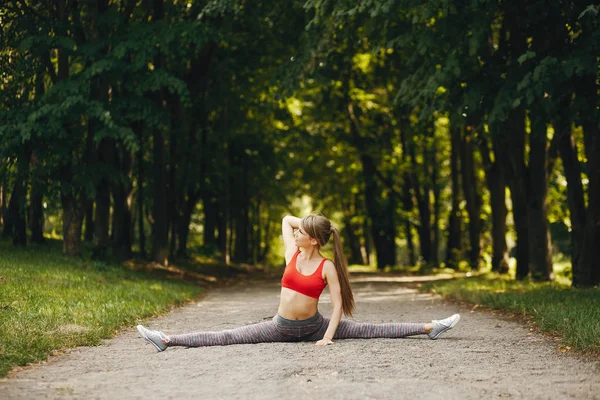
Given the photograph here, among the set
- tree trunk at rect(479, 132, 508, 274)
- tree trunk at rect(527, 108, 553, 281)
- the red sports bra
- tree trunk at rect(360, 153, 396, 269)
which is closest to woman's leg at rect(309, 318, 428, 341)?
the red sports bra

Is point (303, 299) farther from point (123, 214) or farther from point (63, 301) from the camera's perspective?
point (123, 214)

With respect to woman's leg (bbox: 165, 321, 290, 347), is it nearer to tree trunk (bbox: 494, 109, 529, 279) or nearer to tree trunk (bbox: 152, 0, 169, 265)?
tree trunk (bbox: 494, 109, 529, 279)

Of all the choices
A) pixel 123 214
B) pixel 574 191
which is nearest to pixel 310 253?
pixel 574 191

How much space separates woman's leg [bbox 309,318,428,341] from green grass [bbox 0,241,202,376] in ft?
8.68

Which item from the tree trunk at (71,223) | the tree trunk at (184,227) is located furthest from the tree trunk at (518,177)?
the tree trunk at (184,227)

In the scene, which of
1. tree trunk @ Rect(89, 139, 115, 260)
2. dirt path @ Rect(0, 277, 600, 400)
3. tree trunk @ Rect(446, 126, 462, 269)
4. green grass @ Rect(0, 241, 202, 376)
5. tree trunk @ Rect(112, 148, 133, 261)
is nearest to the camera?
dirt path @ Rect(0, 277, 600, 400)

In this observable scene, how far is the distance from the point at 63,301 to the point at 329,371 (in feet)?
18.9

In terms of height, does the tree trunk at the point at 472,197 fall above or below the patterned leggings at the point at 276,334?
above

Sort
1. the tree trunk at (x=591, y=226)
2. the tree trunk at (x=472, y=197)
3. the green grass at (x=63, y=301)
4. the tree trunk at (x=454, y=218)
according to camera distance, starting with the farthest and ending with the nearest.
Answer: the tree trunk at (x=454, y=218) → the tree trunk at (x=472, y=197) → the tree trunk at (x=591, y=226) → the green grass at (x=63, y=301)

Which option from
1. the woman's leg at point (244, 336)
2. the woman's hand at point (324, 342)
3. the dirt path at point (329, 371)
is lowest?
the dirt path at point (329, 371)

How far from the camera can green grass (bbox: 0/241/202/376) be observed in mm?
7941

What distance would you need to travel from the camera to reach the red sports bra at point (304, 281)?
26.2 feet

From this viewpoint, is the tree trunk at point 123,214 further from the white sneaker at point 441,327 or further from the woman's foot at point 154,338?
the white sneaker at point 441,327

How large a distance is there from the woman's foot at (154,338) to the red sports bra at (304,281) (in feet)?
4.54
